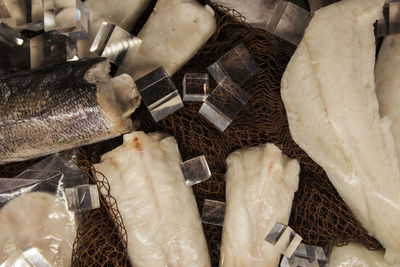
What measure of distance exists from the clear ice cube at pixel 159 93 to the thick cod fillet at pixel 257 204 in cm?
39

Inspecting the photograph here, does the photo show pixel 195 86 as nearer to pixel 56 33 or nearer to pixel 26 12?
pixel 56 33

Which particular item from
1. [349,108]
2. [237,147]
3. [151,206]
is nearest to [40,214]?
[151,206]

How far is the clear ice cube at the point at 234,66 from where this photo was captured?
1.60 m

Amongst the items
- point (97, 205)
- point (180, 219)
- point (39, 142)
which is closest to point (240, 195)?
→ point (180, 219)

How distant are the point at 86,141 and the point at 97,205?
28cm

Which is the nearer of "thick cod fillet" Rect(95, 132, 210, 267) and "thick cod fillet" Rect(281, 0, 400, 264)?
"thick cod fillet" Rect(281, 0, 400, 264)

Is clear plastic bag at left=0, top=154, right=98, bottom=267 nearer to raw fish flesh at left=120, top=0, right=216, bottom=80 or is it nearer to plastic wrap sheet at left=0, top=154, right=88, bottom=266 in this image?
plastic wrap sheet at left=0, top=154, right=88, bottom=266

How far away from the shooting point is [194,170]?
159 cm

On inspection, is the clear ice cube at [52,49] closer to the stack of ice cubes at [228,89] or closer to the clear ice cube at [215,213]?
the stack of ice cubes at [228,89]

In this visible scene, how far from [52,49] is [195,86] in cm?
62

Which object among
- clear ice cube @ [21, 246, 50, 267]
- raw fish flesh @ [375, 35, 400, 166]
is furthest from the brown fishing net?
raw fish flesh @ [375, 35, 400, 166]

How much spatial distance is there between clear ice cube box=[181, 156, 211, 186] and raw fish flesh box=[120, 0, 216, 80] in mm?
409

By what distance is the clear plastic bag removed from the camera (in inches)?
60.6

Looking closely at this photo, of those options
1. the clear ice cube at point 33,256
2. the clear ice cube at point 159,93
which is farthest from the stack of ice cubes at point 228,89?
the clear ice cube at point 33,256
